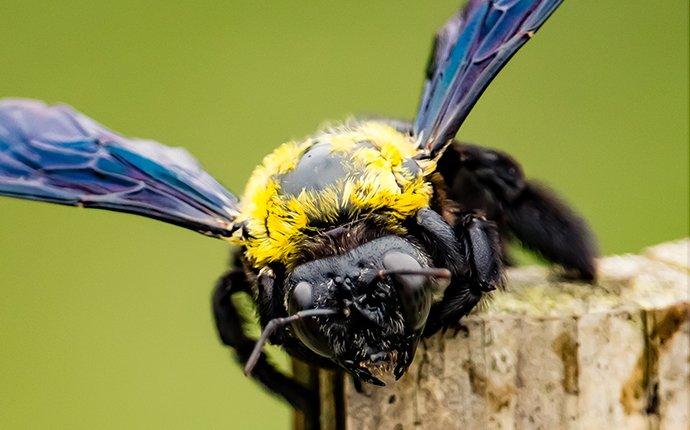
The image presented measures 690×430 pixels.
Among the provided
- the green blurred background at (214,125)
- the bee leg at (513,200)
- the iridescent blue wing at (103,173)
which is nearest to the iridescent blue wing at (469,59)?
the bee leg at (513,200)

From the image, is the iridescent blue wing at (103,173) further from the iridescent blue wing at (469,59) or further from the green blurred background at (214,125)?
the green blurred background at (214,125)

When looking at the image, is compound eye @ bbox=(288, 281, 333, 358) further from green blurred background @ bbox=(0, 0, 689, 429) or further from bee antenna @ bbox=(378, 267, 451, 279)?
green blurred background @ bbox=(0, 0, 689, 429)

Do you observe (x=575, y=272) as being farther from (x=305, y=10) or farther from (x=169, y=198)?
(x=305, y=10)

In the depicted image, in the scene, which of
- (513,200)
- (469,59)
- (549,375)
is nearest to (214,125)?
(513,200)

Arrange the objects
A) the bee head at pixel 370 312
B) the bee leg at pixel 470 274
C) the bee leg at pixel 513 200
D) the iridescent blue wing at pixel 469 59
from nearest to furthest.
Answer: the bee head at pixel 370 312 < the bee leg at pixel 470 274 < the iridescent blue wing at pixel 469 59 < the bee leg at pixel 513 200

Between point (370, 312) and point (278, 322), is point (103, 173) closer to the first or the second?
point (278, 322)

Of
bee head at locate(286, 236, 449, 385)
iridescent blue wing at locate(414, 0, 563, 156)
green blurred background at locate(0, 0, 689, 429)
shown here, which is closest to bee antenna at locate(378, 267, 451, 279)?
bee head at locate(286, 236, 449, 385)
